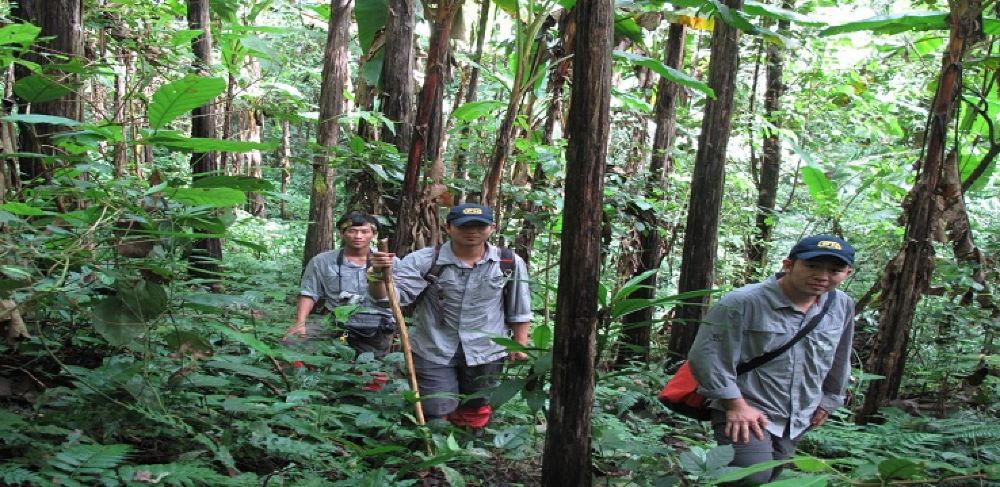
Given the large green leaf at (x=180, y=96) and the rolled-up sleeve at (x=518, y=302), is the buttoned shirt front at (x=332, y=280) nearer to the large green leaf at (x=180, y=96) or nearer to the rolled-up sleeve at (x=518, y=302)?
the rolled-up sleeve at (x=518, y=302)

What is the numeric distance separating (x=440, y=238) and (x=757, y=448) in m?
3.03

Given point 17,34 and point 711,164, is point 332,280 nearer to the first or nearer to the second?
point 711,164

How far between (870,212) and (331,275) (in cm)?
831

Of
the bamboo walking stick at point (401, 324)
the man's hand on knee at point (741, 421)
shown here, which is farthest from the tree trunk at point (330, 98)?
the man's hand on knee at point (741, 421)

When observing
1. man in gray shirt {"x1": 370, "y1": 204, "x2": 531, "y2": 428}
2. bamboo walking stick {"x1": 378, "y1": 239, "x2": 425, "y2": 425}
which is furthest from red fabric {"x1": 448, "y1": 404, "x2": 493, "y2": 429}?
bamboo walking stick {"x1": 378, "y1": 239, "x2": 425, "y2": 425}

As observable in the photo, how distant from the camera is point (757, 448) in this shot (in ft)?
13.1

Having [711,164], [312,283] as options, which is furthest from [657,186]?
[312,283]

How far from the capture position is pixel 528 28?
5.65m

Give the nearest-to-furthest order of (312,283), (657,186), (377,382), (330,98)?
(377,382)
(312,283)
(657,186)
(330,98)

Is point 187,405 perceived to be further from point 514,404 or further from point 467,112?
point 467,112

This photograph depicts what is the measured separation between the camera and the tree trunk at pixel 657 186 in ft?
26.6

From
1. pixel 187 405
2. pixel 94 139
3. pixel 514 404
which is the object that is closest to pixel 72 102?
pixel 94 139

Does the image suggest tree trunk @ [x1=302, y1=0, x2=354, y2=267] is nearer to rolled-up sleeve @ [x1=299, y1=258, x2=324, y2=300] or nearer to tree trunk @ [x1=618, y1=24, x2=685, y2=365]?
rolled-up sleeve @ [x1=299, y1=258, x2=324, y2=300]

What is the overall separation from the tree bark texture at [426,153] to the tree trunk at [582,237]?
7.76ft
